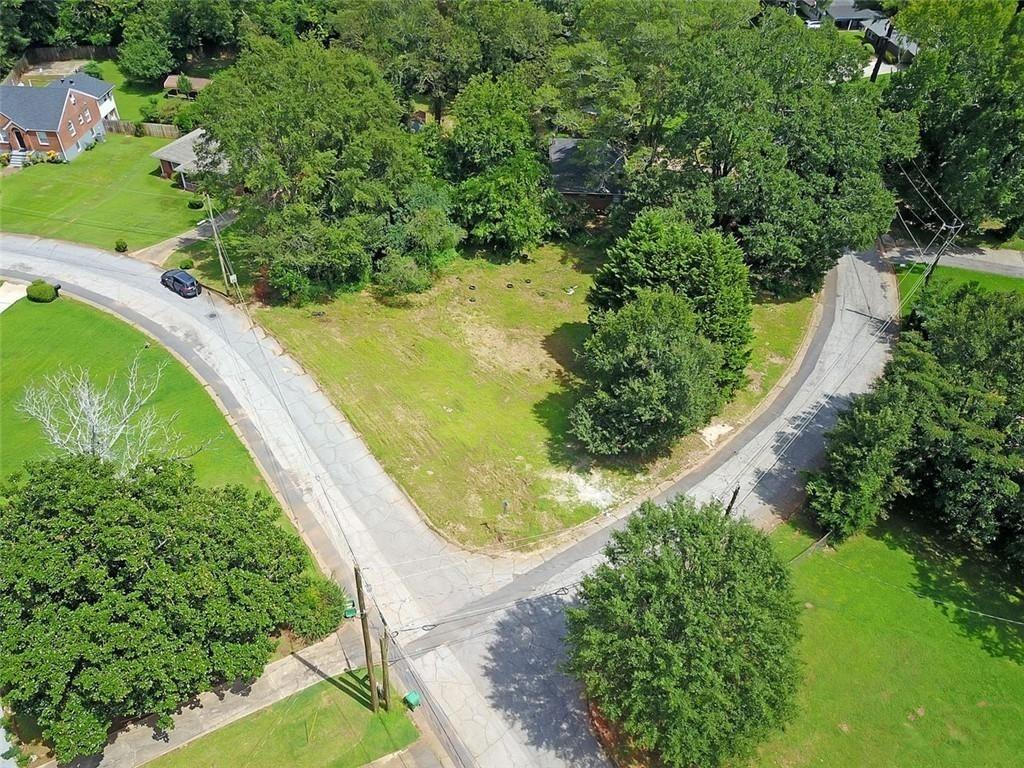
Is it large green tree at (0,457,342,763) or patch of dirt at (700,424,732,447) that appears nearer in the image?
large green tree at (0,457,342,763)

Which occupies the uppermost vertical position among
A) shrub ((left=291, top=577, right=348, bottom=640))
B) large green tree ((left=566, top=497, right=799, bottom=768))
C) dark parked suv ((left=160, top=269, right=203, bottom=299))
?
large green tree ((left=566, top=497, right=799, bottom=768))

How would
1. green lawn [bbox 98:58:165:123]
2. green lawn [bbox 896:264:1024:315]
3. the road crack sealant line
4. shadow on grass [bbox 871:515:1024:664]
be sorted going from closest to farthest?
1. shadow on grass [bbox 871:515:1024:664]
2. the road crack sealant line
3. green lawn [bbox 896:264:1024:315]
4. green lawn [bbox 98:58:165:123]

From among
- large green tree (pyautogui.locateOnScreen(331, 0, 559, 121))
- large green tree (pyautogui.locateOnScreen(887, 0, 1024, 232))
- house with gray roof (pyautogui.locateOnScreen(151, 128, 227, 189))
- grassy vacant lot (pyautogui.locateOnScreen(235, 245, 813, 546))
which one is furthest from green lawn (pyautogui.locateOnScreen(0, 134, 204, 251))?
large green tree (pyautogui.locateOnScreen(887, 0, 1024, 232))

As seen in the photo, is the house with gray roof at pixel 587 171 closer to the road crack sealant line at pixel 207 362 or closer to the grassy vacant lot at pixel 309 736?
the road crack sealant line at pixel 207 362

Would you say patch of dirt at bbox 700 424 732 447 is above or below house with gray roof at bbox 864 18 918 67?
below

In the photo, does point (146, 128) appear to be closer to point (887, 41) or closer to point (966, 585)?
point (966, 585)

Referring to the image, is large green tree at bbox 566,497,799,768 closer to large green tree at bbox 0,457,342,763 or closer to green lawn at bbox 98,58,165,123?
large green tree at bbox 0,457,342,763

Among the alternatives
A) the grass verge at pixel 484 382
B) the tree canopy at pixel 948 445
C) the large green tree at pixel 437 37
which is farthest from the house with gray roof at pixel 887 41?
the tree canopy at pixel 948 445
